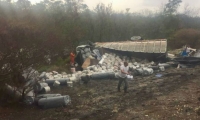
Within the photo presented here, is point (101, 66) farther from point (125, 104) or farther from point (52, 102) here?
point (52, 102)

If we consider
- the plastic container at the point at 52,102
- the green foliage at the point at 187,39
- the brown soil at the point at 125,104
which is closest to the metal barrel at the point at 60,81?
the brown soil at the point at 125,104

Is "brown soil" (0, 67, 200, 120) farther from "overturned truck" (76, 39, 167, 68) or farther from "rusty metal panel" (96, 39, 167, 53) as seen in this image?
"rusty metal panel" (96, 39, 167, 53)

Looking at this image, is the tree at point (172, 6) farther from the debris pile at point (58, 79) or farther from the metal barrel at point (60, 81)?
the metal barrel at point (60, 81)

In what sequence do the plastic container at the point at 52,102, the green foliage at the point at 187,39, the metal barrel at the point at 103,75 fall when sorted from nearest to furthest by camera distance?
the plastic container at the point at 52,102
the metal barrel at the point at 103,75
the green foliage at the point at 187,39

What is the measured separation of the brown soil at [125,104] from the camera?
8.30 meters

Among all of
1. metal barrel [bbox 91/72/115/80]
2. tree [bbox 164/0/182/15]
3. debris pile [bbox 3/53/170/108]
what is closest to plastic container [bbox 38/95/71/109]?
debris pile [bbox 3/53/170/108]

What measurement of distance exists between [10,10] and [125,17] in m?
16.8

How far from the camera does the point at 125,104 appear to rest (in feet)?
31.5

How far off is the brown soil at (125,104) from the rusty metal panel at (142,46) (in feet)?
28.2

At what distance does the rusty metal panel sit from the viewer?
21.8 meters

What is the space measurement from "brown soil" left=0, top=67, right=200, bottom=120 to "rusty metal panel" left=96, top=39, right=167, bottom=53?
859 centimetres

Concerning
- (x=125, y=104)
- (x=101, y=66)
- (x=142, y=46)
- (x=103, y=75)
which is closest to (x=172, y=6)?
(x=142, y=46)

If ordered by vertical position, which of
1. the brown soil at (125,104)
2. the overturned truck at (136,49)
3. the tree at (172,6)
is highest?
the tree at (172,6)

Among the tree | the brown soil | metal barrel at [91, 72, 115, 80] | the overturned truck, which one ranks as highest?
the tree
